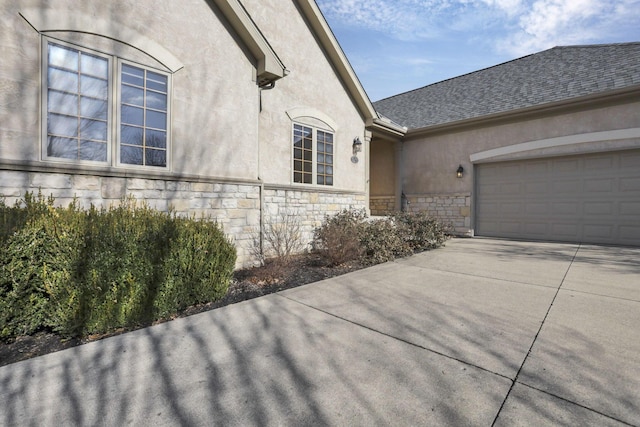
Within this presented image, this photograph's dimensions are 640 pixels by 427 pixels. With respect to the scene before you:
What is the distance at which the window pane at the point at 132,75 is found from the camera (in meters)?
4.68

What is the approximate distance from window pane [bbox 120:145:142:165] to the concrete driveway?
2.90m

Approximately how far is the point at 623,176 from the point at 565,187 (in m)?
A: 1.27

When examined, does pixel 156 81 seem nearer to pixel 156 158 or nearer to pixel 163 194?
pixel 156 158

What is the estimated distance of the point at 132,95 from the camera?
4789mm

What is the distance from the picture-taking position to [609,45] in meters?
10.2

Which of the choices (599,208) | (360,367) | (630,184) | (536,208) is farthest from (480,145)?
(360,367)

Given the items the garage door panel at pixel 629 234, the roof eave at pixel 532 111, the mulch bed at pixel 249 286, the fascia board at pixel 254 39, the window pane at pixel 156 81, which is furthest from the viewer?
the garage door panel at pixel 629 234

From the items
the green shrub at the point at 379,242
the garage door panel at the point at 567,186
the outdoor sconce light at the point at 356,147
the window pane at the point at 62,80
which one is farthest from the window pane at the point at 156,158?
the garage door panel at the point at 567,186

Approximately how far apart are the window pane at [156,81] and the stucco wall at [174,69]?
5.3 inches

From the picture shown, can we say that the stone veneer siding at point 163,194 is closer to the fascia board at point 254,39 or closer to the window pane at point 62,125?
the window pane at point 62,125

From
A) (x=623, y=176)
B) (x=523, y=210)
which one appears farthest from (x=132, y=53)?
(x=623, y=176)

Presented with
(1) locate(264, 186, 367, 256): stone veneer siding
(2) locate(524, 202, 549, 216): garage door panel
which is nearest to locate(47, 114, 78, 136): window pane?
(1) locate(264, 186, 367, 256): stone veneer siding

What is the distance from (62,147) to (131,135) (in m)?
0.91

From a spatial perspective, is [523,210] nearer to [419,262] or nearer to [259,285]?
[419,262]
